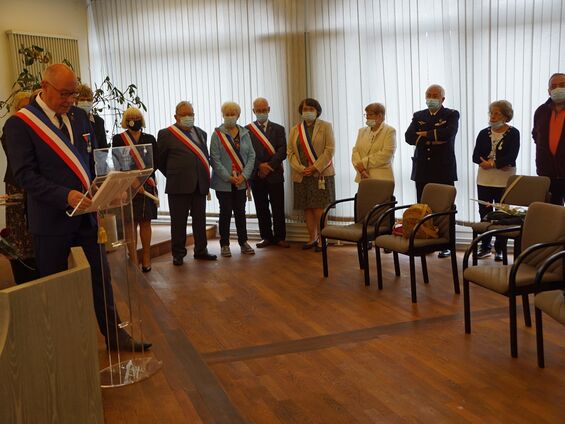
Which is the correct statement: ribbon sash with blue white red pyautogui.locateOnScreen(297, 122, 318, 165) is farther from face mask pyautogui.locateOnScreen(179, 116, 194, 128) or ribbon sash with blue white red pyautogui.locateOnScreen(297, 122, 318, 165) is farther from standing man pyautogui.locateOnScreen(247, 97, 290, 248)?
face mask pyautogui.locateOnScreen(179, 116, 194, 128)

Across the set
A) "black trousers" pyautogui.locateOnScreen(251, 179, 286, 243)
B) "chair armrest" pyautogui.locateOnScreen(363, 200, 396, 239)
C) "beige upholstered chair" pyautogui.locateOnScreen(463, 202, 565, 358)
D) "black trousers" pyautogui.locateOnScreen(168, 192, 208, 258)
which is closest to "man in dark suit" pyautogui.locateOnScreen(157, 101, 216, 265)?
"black trousers" pyautogui.locateOnScreen(168, 192, 208, 258)

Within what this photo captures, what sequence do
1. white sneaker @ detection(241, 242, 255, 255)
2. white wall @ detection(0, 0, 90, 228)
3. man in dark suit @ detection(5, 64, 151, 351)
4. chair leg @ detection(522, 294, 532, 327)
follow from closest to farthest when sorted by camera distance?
man in dark suit @ detection(5, 64, 151, 351)
chair leg @ detection(522, 294, 532, 327)
white sneaker @ detection(241, 242, 255, 255)
white wall @ detection(0, 0, 90, 228)

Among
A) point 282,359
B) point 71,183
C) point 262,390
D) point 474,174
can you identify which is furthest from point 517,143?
point 71,183

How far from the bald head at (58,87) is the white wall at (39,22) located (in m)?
4.83

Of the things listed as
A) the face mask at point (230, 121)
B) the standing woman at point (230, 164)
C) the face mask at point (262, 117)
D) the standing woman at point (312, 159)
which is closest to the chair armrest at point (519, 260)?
the standing woman at point (312, 159)

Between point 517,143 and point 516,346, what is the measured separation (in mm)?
2617

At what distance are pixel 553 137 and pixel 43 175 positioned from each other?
13.5 feet

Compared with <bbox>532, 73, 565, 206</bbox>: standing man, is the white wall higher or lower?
higher

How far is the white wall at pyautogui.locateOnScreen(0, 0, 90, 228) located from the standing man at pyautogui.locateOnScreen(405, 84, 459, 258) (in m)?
4.56

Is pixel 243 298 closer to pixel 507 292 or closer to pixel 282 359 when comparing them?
pixel 282 359

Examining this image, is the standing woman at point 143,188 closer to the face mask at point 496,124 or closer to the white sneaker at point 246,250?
the white sneaker at point 246,250

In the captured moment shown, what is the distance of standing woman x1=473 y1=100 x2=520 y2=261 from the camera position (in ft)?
19.8

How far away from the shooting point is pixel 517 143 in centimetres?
604

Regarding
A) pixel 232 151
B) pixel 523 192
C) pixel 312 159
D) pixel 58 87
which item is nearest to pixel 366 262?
pixel 523 192
